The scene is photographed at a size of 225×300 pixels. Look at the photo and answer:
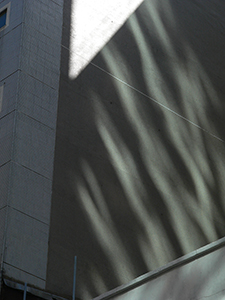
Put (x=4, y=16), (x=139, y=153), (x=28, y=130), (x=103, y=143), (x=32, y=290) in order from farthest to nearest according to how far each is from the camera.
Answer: (x=139, y=153)
(x=4, y=16)
(x=103, y=143)
(x=28, y=130)
(x=32, y=290)

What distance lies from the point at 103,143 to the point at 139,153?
136 cm

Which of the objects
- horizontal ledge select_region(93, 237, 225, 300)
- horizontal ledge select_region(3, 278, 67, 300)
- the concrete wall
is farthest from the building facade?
horizontal ledge select_region(93, 237, 225, 300)

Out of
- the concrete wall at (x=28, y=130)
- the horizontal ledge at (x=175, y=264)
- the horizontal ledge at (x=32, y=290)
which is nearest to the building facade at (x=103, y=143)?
the concrete wall at (x=28, y=130)

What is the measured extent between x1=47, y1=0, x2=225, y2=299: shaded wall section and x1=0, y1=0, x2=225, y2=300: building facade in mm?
37

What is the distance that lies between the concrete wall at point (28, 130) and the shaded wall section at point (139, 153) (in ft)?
1.06

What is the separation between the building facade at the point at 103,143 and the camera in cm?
1398

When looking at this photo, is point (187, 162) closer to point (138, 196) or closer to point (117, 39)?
point (138, 196)

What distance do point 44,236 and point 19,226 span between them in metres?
0.70

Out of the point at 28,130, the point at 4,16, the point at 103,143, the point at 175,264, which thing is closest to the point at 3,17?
the point at 4,16

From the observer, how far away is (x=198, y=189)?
1852 centimetres

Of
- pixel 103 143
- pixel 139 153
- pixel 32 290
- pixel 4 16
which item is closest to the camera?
pixel 32 290

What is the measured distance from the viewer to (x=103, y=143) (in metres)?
16.3

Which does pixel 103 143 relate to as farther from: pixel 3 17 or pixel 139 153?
pixel 3 17

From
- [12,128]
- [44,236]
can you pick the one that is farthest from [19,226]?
[12,128]
